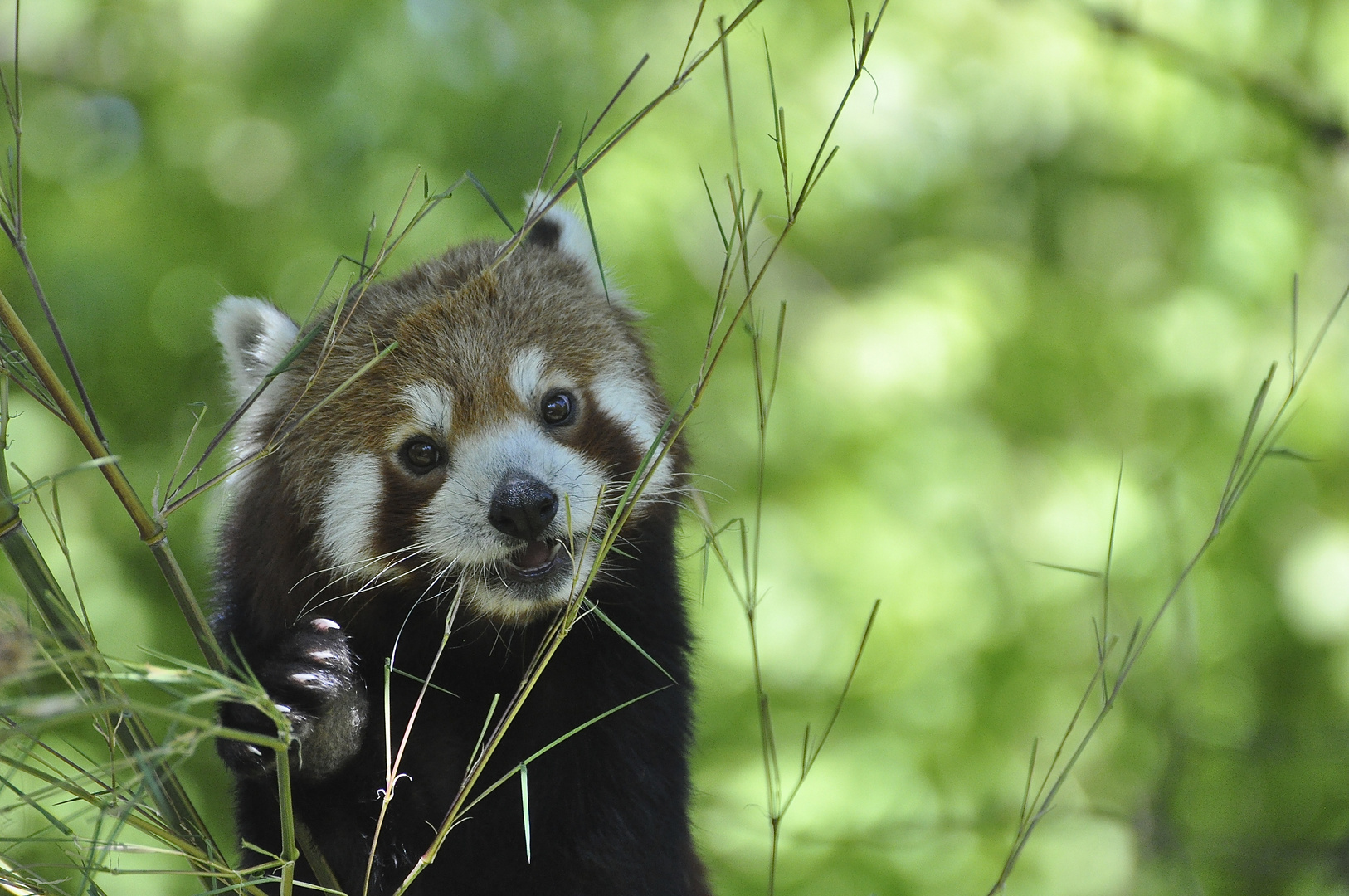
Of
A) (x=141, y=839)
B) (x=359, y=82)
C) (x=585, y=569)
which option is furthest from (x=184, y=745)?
(x=359, y=82)

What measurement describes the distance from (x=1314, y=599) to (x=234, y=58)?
153 inches

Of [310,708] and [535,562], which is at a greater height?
[535,562]

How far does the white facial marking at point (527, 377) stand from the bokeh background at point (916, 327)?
4.13 feet

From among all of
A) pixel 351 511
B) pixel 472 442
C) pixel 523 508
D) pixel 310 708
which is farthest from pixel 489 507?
pixel 310 708

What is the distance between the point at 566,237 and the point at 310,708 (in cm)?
132

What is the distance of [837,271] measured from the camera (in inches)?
165

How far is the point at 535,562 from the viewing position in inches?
77.9

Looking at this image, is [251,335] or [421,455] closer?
[421,455]

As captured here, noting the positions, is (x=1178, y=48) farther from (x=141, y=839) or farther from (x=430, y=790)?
(x=141, y=839)

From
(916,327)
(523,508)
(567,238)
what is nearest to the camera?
(523,508)

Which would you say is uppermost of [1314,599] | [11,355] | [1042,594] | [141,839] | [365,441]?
[1314,599]

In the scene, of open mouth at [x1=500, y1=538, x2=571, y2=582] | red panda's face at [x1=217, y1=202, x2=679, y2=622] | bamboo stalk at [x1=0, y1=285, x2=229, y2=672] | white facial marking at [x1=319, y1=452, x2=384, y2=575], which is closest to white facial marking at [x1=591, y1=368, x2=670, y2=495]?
red panda's face at [x1=217, y1=202, x2=679, y2=622]

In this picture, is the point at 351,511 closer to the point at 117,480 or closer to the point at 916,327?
the point at 117,480

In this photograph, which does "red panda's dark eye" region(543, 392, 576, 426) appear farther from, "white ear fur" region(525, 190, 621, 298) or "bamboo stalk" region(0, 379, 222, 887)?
"bamboo stalk" region(0, 379, 222, 887)
